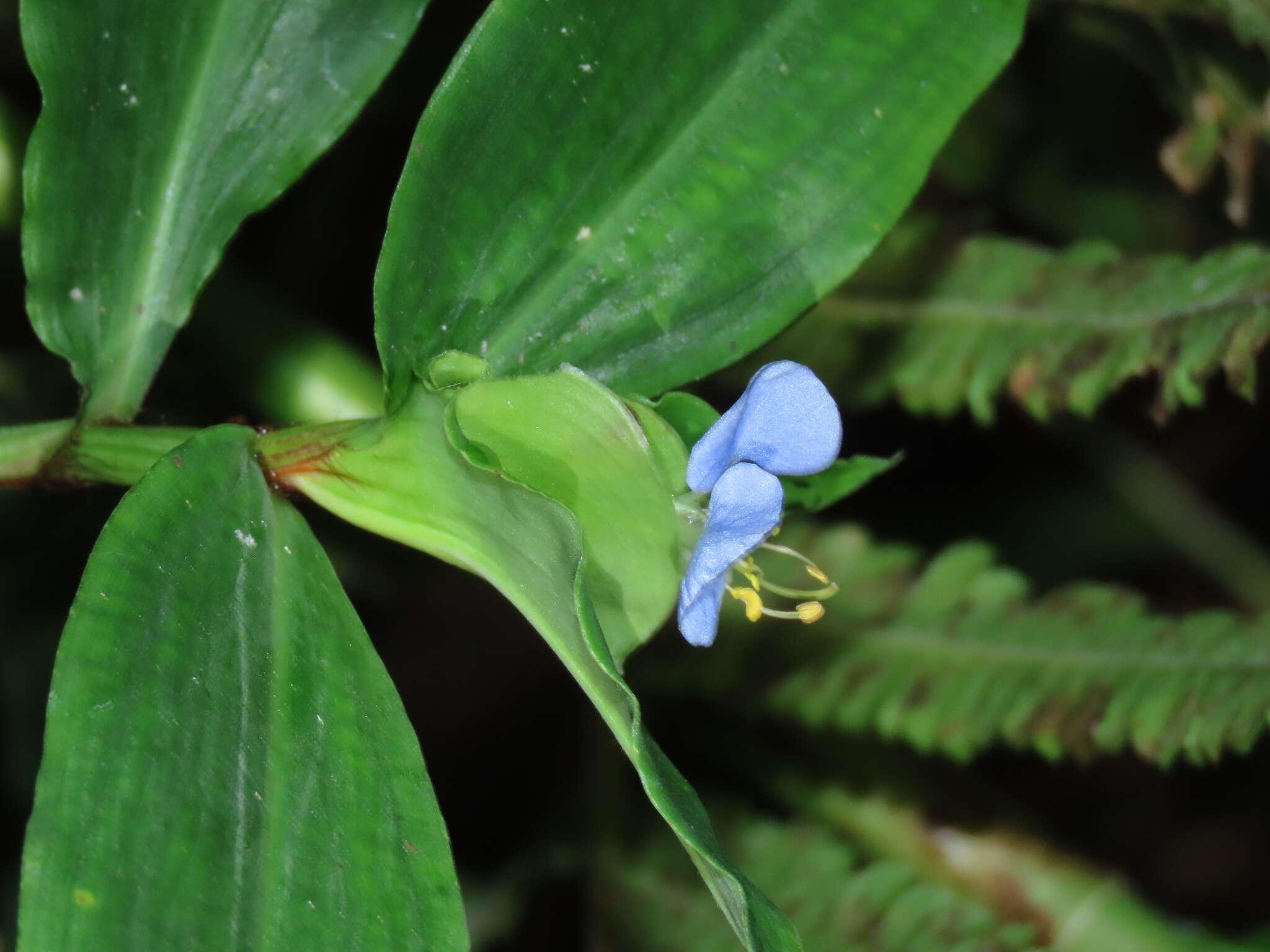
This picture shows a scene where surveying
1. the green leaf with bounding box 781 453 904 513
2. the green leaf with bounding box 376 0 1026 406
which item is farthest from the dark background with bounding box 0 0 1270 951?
the green leaf with bounding box 781 453 904 513

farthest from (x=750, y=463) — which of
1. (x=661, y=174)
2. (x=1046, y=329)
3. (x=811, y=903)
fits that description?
(x=811, y=903)

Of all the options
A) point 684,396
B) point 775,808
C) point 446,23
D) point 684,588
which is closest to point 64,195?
point 684,396


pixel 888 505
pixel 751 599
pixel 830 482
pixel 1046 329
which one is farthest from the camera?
pixel 888 505

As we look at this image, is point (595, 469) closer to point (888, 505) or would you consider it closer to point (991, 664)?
point (991, 664)

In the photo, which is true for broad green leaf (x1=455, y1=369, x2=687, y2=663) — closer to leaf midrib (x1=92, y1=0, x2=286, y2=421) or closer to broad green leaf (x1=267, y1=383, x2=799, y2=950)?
broad green leaf (x1=267, y1=383, x2=799, y2=950)

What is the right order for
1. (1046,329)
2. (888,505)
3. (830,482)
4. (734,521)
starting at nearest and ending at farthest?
1. (734,521)
2. (830,482)
3. (1046,329)
4. (888,505)

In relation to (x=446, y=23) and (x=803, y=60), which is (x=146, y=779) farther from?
(x=446, y=23)
